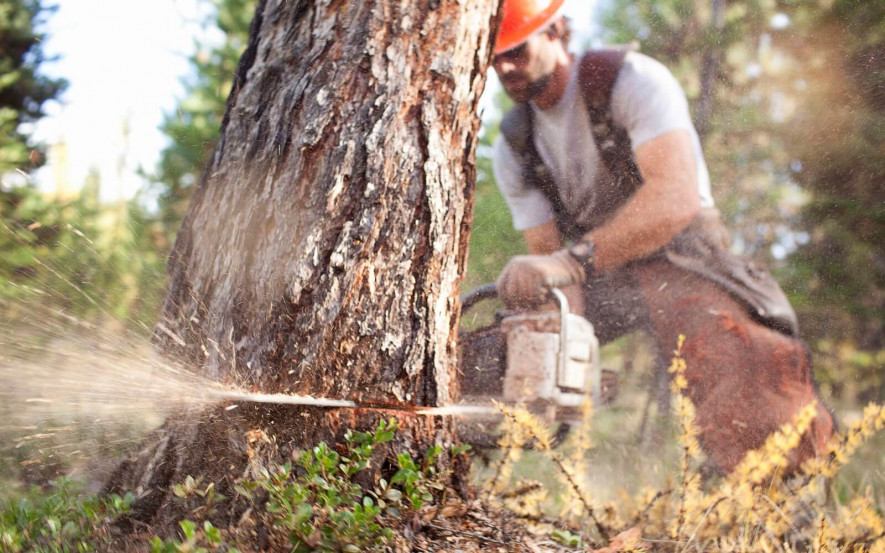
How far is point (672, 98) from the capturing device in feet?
7.29

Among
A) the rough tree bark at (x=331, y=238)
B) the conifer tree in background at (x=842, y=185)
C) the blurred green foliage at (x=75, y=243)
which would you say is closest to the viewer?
the rough tree bark at (x=331, y=238)

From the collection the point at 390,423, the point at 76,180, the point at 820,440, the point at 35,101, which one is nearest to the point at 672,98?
the point at 820,440

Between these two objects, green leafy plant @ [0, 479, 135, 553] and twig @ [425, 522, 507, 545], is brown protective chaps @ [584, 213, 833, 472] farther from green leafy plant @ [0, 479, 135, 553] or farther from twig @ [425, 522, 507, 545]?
green leafy plant @ [0, 479, 135, 553]

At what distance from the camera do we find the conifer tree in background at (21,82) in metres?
4.71

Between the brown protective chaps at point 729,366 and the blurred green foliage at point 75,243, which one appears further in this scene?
the blurred green foliage at point 75,243

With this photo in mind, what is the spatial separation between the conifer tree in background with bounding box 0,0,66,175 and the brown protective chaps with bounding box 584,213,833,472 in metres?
4.50

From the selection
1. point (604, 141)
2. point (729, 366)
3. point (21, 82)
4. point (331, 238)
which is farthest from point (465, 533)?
point (21, 82)

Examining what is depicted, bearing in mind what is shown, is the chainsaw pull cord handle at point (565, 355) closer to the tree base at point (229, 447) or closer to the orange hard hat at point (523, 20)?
the tree base at point (229, 447)

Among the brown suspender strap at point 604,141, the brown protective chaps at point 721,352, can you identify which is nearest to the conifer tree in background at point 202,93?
the brown suspender strap at point 604,141

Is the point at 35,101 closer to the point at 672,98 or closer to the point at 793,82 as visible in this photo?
the point at 672,98

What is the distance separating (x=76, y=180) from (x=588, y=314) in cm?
413

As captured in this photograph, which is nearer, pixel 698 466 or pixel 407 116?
pixel 407 116

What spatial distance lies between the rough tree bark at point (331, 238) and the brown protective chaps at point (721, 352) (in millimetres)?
721

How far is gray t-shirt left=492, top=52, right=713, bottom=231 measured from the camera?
221 centimetres
